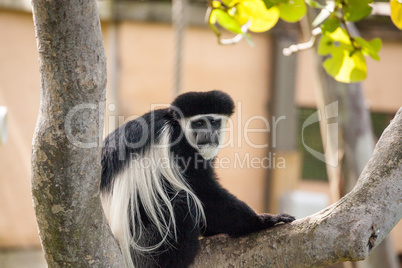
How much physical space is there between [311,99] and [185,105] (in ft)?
8.71

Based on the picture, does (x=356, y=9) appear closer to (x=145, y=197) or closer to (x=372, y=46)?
(x=372, y=46)

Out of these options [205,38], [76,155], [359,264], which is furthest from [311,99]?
[76,155]

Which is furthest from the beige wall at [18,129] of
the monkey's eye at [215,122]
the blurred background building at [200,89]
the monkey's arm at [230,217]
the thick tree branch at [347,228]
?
the thick tree branch at [347,228]

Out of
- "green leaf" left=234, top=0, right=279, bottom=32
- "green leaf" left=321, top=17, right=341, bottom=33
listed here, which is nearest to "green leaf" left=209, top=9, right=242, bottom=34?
"green leaf" left=234, top=0, right=279, bottom=32

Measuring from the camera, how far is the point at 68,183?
3.93 feet

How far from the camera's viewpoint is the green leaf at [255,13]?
183 cm

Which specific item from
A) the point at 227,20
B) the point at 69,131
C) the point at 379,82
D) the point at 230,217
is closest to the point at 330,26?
the point at 227,20

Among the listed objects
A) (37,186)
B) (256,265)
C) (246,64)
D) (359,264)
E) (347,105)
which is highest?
(246,64)

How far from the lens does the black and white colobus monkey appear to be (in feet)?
5.60

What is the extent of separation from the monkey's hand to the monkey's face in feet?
1.43

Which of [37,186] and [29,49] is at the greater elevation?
[29,49]

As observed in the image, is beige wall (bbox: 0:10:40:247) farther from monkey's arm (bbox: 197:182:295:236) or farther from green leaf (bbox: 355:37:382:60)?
green leaf (bbox: 355:37:382:60)

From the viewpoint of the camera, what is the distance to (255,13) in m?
1.84

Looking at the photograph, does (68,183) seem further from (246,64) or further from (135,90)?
(246,64)
